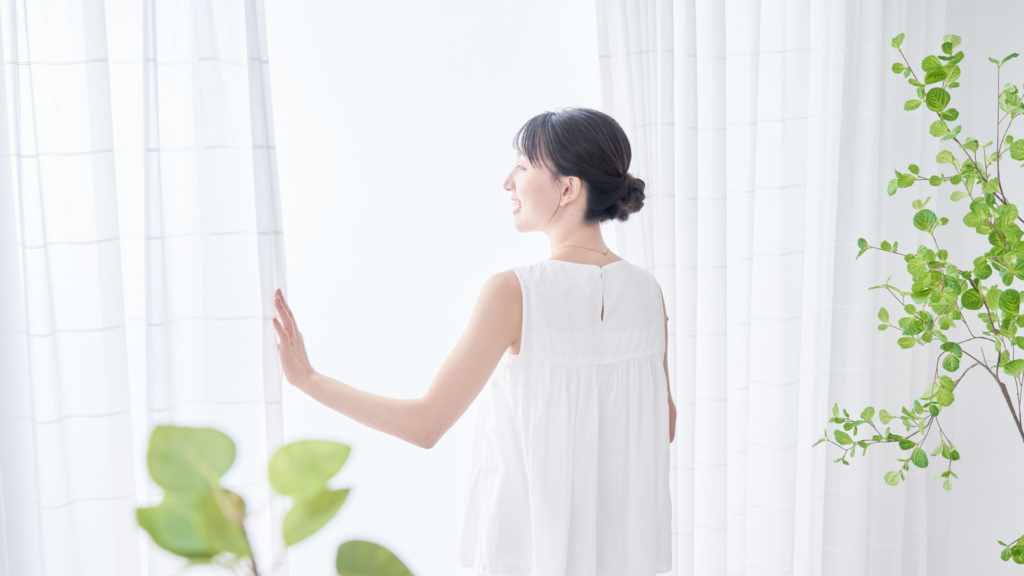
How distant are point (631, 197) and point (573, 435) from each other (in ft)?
1.53

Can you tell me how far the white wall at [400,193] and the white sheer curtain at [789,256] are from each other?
0.22 m

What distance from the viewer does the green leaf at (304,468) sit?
33 centimetres

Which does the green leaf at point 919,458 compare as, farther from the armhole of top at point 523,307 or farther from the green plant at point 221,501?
the green plant at point 221,501

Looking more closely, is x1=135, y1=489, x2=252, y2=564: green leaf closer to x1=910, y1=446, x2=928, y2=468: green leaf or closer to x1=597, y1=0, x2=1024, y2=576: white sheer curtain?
x1=597, y1=0, x2=1024, y2=576: white sheer curtain

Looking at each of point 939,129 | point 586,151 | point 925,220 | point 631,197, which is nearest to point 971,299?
point 925,220

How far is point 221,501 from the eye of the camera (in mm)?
310

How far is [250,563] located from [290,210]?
1.39m

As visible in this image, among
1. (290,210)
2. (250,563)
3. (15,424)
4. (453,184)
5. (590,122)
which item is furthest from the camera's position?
(453,184)

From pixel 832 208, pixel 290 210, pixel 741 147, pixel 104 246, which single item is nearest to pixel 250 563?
pixel 104 246

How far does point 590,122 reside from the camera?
49.6 inches

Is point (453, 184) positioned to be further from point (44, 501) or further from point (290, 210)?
point (44, 501)

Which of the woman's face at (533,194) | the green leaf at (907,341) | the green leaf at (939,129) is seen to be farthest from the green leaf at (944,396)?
the woman's face at (533,194)

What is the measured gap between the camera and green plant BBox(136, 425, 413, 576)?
29cm

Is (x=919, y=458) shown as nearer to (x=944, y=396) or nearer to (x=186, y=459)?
(x=944, y=396)
